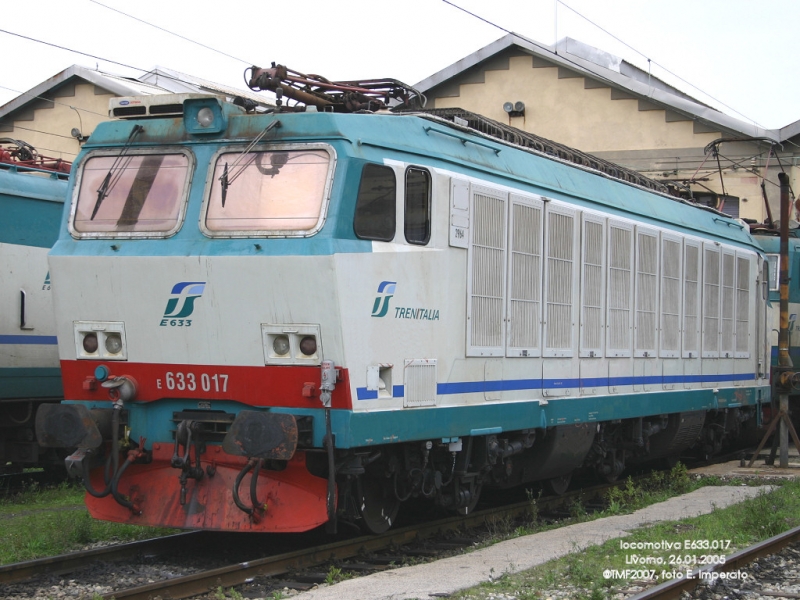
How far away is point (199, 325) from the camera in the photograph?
27.2ft

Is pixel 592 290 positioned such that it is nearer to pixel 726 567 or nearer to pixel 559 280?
pixel 559 280

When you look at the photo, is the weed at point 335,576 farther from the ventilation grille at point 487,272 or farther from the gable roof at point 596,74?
the gable roof at point 596,74

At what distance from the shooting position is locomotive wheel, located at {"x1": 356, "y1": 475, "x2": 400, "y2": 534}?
8.84 m

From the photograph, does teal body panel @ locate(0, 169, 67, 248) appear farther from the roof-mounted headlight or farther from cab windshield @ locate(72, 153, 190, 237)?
the roof-mounted headlight

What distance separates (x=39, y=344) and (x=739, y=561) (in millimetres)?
8405

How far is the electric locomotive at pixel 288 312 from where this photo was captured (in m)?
7.96

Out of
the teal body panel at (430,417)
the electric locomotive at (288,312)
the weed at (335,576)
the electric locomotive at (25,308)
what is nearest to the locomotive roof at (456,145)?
the electric locomotive at (288,312)

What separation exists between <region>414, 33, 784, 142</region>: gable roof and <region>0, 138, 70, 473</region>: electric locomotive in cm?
1245

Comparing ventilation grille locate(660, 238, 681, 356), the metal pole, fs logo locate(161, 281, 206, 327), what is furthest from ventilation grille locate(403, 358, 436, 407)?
the metal pole

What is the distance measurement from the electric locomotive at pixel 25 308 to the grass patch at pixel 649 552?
267 inches

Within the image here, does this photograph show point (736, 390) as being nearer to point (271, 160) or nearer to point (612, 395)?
point (612, 395)

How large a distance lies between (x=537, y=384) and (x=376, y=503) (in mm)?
2314

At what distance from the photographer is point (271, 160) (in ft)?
27.2

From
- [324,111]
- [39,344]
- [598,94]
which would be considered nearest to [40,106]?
[598,94]
